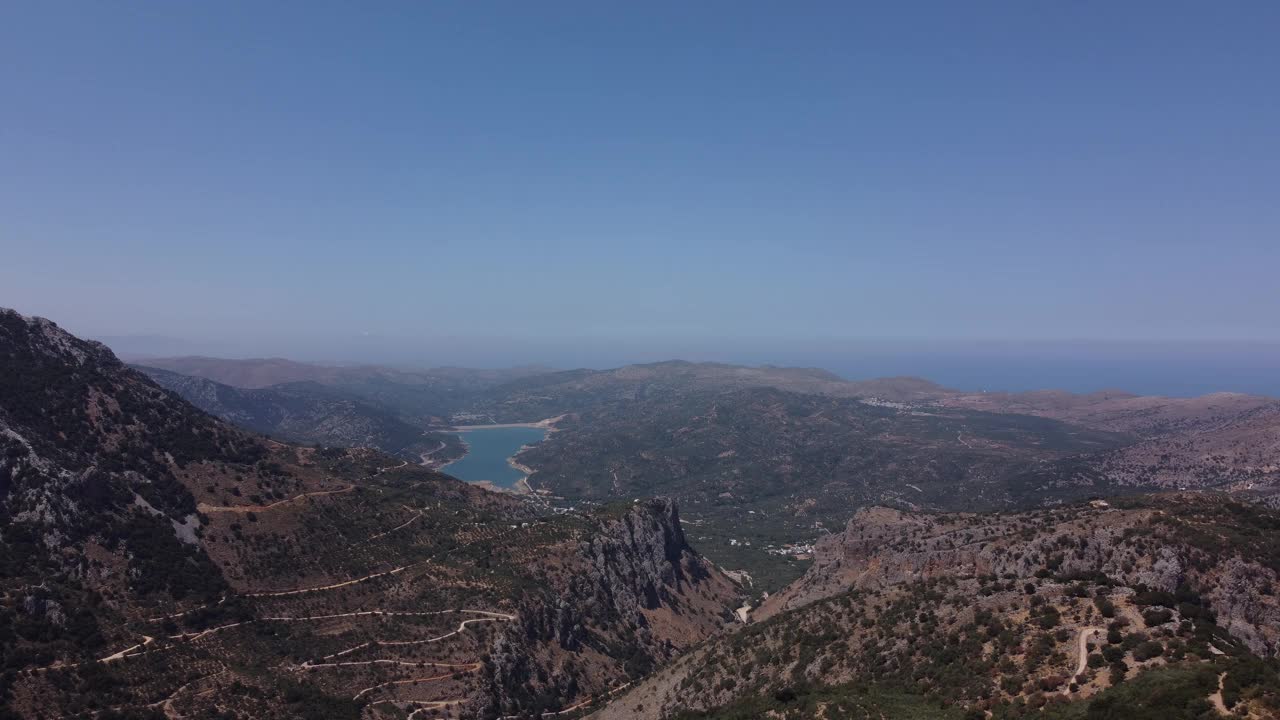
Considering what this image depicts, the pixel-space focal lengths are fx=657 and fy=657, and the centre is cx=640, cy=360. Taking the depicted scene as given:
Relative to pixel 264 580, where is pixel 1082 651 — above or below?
above

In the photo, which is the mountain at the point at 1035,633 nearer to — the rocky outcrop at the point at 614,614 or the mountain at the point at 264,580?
the rocky outcrop at the point at 614,614

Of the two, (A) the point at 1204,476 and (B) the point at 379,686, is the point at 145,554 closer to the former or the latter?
(B) the point at 379,686

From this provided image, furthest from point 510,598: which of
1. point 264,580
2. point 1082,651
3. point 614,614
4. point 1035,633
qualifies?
point 1082,651

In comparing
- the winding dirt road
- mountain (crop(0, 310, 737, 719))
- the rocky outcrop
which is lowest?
the rocky outcrop

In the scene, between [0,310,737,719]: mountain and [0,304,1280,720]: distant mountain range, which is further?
[0,310,737,719]: mountain

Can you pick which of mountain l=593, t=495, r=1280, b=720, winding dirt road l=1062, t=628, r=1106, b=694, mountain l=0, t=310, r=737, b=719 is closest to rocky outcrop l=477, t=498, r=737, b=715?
mountain l=0, t=310, r=737, b=719

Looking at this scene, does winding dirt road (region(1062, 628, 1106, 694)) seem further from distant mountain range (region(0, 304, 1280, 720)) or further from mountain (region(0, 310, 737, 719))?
mountain (region(0, 310, 737, 719))

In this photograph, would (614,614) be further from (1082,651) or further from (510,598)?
(1082,651)
